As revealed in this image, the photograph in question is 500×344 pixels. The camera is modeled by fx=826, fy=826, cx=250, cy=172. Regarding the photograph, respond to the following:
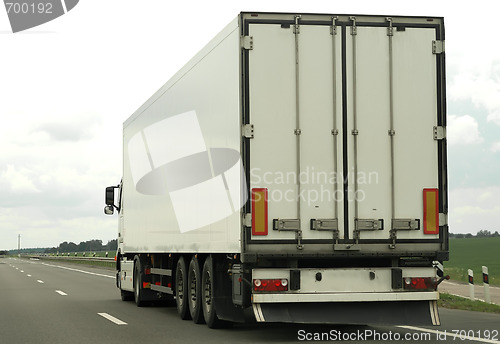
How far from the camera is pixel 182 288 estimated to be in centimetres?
1361

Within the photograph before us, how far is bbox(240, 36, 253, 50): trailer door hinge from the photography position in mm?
10406

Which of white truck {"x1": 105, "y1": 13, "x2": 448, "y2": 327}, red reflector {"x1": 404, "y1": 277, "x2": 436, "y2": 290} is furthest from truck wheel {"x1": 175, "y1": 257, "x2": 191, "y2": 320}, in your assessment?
red reflector {"x1": 404, "y1": 277, "x2": 436, "y2": 290}

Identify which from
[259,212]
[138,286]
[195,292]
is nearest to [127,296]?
[138,286]

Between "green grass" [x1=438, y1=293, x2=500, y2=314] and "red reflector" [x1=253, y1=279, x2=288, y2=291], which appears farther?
"green grass" [x1=438, y1=293, x2=500, y2=314]

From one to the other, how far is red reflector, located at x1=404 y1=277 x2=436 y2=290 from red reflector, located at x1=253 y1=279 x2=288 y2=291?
1.61 m

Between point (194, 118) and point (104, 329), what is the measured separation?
342 centimetres

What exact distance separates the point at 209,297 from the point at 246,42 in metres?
3.80

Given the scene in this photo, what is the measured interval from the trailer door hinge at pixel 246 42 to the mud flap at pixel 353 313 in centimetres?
321

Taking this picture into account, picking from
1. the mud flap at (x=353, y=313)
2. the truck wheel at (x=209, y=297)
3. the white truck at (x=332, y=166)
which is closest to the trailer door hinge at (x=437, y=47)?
the white truck at (x=332, y=166)

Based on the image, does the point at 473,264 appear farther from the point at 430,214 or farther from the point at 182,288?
the point at 430,214

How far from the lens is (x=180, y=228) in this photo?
42.7ft

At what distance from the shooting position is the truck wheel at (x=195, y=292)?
1236cm

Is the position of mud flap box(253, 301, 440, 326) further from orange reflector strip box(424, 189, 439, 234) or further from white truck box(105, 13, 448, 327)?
orange reflector strip box(424, 189, 439, 234)

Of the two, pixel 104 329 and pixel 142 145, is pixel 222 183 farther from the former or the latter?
pixel 142 145
